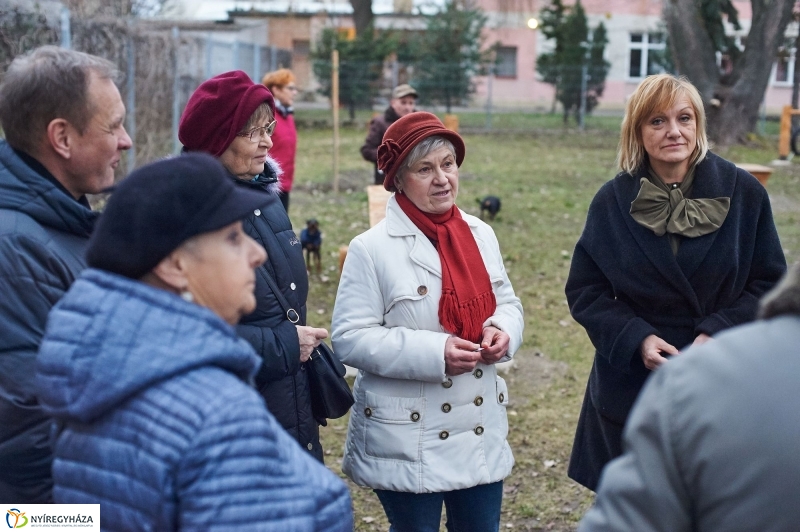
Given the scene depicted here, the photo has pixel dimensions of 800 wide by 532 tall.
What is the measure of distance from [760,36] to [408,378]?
21.6 meters

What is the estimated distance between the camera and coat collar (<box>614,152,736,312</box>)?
3.05 metres

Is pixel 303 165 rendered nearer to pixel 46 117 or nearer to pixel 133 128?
pixel 133 128

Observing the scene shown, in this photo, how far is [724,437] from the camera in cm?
136

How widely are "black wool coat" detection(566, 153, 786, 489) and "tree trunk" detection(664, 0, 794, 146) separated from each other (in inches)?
777

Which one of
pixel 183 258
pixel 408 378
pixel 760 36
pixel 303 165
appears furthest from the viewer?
pixel 760 36

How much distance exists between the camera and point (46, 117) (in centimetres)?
226

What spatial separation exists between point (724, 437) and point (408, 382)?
1.70m

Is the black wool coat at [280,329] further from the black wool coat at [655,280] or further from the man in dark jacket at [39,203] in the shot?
the black wool coat at [655,280]

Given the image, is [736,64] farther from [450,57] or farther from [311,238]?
[311,238]

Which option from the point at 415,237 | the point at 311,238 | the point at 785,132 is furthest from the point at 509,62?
the point at 415,237

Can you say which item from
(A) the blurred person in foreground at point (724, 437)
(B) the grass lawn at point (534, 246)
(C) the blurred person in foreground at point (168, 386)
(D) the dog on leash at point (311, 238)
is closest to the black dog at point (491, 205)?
(B) the grass lawn at point (534, 246)

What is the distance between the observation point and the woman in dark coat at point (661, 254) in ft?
10.0

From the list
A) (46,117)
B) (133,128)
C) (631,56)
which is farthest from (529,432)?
(631,56)

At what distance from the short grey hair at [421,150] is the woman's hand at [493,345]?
63 centimetres
